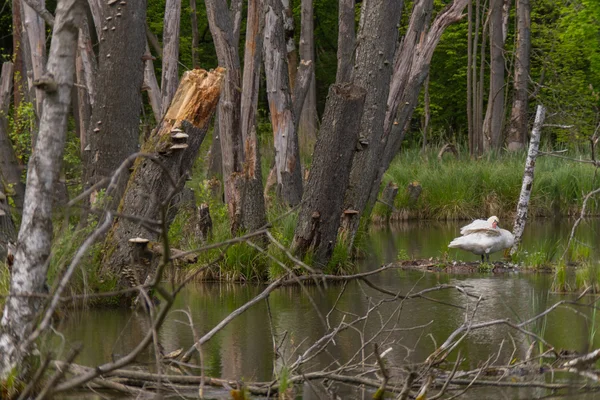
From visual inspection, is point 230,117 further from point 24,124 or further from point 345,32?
point 345,32

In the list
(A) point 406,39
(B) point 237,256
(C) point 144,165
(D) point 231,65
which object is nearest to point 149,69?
(D) point 231,65

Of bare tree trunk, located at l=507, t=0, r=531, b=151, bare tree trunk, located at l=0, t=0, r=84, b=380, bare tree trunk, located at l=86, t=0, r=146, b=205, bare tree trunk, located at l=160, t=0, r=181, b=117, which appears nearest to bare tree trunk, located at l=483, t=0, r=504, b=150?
bare tree trunk, located at l=507, t=0, r=531, b=151

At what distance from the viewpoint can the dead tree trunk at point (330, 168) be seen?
1049 centimetres

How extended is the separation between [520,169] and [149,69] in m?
8.35

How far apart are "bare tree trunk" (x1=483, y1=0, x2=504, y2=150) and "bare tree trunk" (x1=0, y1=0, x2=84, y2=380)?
73.3 feet

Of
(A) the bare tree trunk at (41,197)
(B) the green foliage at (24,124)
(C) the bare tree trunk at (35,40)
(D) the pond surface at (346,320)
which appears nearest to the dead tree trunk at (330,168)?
(D) the pond surface at (346,320)

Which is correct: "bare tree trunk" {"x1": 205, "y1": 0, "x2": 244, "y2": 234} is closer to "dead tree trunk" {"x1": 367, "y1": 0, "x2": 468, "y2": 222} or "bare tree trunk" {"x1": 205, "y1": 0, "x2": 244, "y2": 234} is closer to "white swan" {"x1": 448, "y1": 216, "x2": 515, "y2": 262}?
"dead tree trunk" {"x1": 367, "y1": 0, "x2": 468, "y2": 222}

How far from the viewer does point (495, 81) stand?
26.8 m

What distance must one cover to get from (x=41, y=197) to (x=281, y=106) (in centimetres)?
941

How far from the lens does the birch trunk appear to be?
1216 centimetres

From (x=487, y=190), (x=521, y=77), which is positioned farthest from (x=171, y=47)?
(x=521, y=77)

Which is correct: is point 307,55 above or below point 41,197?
above

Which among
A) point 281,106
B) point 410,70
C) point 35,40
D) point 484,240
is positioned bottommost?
point 484,240

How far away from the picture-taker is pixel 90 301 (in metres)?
8.97
